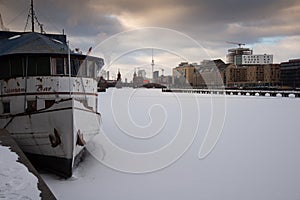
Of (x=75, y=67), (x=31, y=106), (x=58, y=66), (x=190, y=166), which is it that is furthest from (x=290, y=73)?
(x=31, y=106)

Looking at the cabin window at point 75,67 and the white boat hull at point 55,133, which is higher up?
the cabin window at point 75,67

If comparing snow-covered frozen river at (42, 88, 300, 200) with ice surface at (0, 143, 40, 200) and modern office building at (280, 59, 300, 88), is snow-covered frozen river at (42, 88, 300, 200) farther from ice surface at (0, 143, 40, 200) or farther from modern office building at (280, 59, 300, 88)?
modern office building at (280, 59, 300, 88)

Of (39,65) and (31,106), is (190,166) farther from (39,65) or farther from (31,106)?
(39,65)

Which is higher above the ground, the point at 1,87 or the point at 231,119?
the point at 1,87

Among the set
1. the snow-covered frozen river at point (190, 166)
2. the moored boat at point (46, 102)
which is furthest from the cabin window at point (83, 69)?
the snow-covered frozen river at point (190, 166)

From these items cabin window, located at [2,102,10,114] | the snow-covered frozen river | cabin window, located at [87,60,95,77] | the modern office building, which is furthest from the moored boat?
the modern office building

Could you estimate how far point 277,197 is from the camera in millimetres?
7555

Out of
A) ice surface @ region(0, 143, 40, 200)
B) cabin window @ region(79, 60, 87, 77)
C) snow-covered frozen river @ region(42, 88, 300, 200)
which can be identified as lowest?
snow-covered frozen river @ region(42, 88, 300, 200)

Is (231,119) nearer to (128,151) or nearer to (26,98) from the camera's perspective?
(128,151)

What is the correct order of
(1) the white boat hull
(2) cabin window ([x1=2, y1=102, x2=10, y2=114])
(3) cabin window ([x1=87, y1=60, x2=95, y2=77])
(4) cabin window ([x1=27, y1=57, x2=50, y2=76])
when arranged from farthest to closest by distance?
1. (3) cabin window ([x1=87, y1=60, x2=95, y2=77])
2. (2) cabin window ([x1=2, y1=102, x2=10, y2=114])
3. (4) cabin window ([x1=27, y1=57, x2=50, y2=76])
4. (1) the white boat hull

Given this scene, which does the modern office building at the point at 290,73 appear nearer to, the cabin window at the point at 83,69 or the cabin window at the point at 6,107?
the cabin window at the point at 83,69

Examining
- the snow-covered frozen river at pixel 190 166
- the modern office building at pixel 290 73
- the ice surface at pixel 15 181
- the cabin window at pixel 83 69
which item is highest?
the modern office building at pixel 290 73

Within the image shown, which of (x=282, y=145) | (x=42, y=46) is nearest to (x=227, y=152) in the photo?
(x=282, y=145)

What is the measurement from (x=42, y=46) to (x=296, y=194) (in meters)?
10.3
